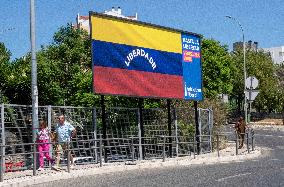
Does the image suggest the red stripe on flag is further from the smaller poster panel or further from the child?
the child

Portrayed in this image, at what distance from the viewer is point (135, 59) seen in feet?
66.9

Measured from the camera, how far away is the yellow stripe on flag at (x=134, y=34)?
61.5ft

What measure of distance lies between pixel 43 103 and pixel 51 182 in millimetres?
27284

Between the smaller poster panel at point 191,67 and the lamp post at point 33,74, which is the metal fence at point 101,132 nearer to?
the lamp post at point 33,74

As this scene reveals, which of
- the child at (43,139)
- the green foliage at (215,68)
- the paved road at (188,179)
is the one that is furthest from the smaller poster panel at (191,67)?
the green foliage at (215,68)

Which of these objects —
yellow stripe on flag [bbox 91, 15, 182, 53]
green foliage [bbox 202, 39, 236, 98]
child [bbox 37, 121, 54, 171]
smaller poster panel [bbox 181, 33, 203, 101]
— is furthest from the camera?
green foliage [bbox 202, 39, 236, 98]

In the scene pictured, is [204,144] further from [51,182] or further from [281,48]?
[281,48]

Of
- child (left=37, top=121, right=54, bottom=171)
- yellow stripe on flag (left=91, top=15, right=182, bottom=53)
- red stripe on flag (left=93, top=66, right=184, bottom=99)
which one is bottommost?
child (left=37, top=121, right=54, bottom=171)

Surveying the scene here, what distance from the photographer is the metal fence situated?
15.4 m

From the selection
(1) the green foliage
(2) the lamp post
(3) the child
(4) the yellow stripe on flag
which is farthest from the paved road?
(1) the green foliage

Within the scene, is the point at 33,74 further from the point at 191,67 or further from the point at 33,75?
the point at 191,67

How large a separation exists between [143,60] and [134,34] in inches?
42.7

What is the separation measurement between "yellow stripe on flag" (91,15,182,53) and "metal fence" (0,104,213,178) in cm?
253

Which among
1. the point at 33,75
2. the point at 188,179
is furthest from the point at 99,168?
the point at 33,75
